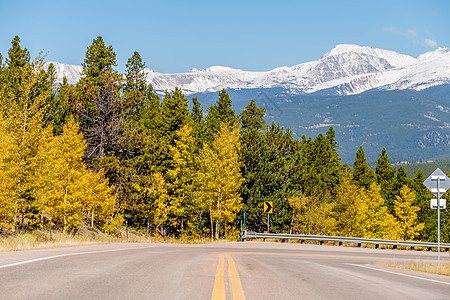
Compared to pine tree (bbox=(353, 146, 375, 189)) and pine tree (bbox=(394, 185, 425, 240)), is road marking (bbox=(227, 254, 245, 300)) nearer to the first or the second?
pine tree (bbox=(353, 146, 375, 189))

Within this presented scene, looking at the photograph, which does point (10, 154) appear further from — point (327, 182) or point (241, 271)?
point (327, 182)

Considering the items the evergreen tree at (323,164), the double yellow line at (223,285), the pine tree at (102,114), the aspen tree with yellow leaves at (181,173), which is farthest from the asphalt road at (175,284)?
the evergreen tree at (323,164)

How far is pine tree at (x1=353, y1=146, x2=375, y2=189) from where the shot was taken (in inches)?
2992

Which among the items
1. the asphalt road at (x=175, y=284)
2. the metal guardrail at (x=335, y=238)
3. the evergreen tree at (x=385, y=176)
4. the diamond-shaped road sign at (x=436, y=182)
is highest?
the evergreen tree at (x=385, y=176)

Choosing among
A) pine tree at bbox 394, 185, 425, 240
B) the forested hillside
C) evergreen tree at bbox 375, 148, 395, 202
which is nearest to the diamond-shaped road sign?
the forested hillside

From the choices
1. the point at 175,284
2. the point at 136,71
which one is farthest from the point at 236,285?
the point at 136,71

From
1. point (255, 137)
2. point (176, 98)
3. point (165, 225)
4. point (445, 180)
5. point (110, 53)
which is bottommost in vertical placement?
point (165, 225)

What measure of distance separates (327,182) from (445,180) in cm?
5628

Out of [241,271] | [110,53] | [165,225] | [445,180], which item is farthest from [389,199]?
[241,271]

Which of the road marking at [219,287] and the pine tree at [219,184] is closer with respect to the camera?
the road marking at [219,287]

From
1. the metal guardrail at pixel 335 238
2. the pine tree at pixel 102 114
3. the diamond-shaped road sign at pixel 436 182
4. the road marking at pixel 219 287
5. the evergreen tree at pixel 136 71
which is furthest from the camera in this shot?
the evergreen tree at pixel 136 71

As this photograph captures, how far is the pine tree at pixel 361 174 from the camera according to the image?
7600 centimetres

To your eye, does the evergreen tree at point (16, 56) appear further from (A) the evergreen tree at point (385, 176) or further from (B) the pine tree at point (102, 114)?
(A) the evergreen tree at point (385, 176)

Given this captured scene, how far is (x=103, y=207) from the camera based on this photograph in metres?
37.9
